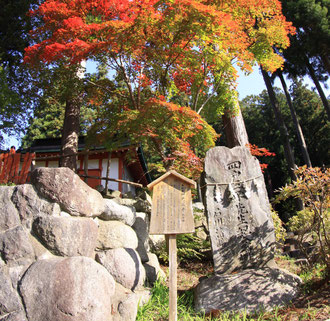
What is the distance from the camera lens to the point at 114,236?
5078mm

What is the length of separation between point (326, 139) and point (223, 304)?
22.2m

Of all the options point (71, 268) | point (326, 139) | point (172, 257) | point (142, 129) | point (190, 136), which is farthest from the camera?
point (326, 139)

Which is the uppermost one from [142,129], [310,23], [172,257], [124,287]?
[310,23]

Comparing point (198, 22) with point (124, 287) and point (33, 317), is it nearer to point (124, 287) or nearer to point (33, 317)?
point (124, 287)

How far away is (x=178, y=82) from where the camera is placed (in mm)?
8156

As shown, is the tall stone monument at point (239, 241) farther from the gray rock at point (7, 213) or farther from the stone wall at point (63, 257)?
the gray rock at point (7, 213)

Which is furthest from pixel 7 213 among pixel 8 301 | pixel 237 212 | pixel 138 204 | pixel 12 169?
pixel 237 212

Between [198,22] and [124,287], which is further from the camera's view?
[198,22]

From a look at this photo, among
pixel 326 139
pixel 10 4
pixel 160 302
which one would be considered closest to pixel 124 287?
pixel 160 302

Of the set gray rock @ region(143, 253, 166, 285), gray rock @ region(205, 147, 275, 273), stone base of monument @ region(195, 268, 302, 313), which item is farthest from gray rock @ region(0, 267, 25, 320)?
gray rock @ region(205, 147, 275, 273)

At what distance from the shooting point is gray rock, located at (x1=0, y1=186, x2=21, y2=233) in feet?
13.5

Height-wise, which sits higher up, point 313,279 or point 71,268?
point 71,268

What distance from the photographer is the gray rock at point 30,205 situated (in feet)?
13.9

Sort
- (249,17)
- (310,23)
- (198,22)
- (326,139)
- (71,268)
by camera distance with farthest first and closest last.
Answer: (326,139) < (310,23) < (249,17) < (198,22) < (71,268)
